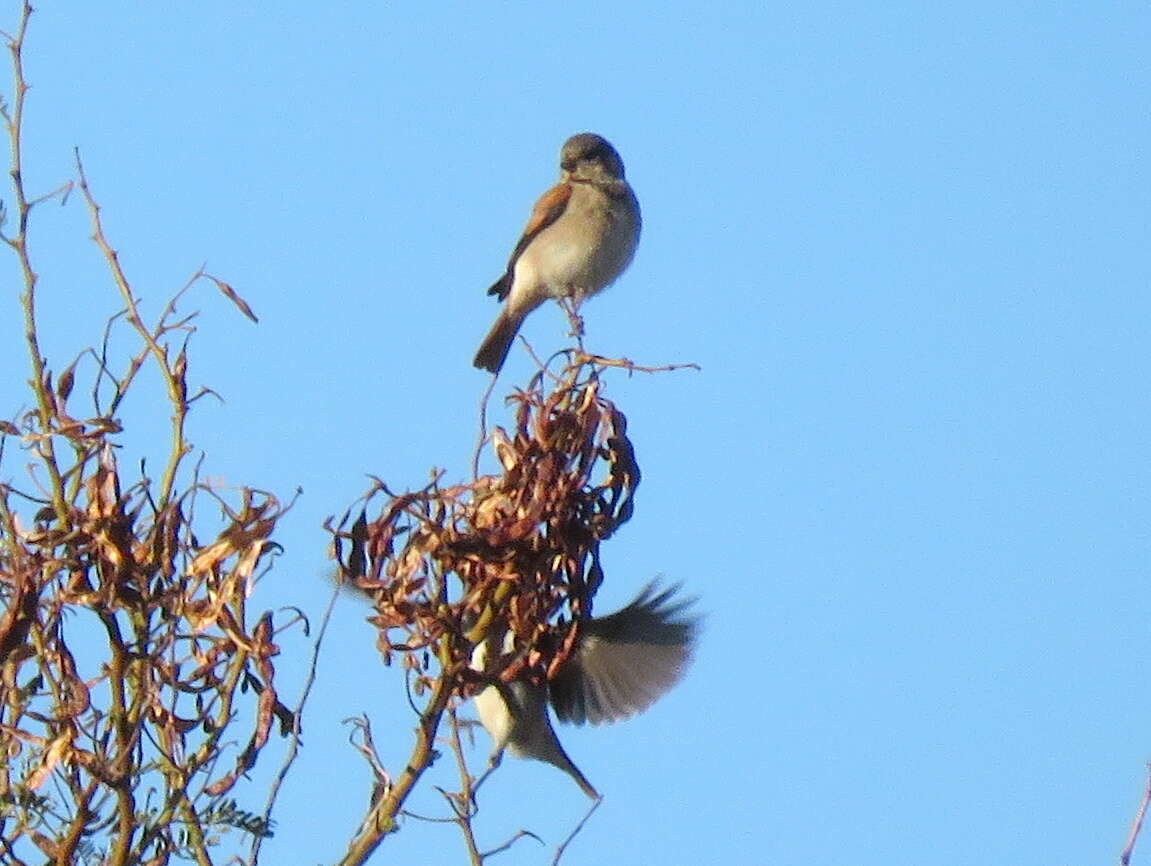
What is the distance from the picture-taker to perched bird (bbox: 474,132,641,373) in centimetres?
780

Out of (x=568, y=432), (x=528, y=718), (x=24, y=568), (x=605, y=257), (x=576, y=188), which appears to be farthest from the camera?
(x=576, y=188)

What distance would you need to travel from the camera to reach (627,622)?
439cm

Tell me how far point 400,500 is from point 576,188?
20.0ft

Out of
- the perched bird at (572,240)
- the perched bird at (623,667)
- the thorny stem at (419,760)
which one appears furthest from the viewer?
the perched bird at (572,240)

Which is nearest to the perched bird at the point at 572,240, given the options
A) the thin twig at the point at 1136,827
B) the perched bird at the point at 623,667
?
the perched bird at the point at 623,667

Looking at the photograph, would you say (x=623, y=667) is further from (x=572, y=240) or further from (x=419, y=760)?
(x=572, y=240)

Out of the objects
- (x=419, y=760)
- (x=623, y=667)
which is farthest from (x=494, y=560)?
(x=623, y=667)

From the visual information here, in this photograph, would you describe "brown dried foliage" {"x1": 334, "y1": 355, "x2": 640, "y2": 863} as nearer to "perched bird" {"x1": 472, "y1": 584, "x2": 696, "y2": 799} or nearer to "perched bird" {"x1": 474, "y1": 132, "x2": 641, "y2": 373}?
"perched bird" {"x1": 472, "y1": 584, "x2": 696, "y2": 799}

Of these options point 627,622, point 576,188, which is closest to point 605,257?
point 576,188

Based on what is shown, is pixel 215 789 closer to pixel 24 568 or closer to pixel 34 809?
pixel 34 809

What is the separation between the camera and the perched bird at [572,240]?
7797mm

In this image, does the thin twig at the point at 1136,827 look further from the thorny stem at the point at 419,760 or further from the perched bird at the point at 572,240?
the perched bird at the point at 572,240

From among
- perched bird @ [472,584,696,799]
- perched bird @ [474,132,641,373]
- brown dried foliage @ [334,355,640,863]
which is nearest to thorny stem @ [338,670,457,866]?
brown dried foliage @ [334,355,640,863]

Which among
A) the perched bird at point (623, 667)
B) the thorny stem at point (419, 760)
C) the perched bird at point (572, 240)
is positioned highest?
the perched bird at point (572, 240)
